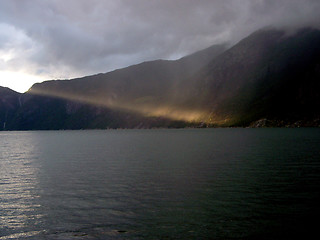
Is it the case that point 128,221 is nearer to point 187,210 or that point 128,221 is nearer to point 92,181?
point 187,210

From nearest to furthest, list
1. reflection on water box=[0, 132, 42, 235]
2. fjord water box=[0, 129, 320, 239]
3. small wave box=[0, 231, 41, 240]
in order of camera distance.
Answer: small wave box=[0, 231, 41, 240]
fjord water box=[0, 129, 320, 239]
reflection on water box=[0, 132, 42, 235]

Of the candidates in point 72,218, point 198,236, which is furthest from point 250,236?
point 72,218

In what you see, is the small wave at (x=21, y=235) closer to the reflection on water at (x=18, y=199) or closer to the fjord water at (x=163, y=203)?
the fjord water at (x=163, y=203)

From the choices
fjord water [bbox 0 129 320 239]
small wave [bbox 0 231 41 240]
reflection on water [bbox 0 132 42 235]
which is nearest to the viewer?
small wave [bbox 0 231 41 240]

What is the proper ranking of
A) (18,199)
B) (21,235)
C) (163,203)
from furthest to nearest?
1. (18,199)
2. (163,203)
3. (21,235)

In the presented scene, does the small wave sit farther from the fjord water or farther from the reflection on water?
the reflection on water

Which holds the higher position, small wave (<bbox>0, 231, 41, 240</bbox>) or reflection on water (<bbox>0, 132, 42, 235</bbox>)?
reflection on water (<bbox>0, 132, 42, 235</bbox>)

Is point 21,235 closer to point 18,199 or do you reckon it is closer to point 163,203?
point 18,199

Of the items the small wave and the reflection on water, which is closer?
the small wave

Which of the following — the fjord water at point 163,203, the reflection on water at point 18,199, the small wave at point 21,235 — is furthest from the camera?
the reflection on water at point 18,199

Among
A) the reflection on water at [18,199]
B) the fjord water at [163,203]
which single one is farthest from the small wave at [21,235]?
the reflection on water at [18,199]

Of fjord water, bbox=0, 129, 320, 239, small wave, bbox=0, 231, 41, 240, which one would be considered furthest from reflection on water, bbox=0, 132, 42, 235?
small wave, bbox=0, 231, 41, 240

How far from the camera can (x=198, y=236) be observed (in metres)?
21.4

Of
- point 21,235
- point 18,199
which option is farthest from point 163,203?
point 18,199
